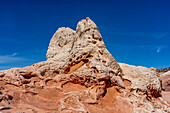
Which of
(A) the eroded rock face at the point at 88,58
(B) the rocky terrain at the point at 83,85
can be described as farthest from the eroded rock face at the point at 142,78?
(A) the eroded rock face at the point at 88,58

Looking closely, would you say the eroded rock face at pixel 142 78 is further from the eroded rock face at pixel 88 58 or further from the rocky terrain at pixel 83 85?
the eroded rock face at pixel 88 58

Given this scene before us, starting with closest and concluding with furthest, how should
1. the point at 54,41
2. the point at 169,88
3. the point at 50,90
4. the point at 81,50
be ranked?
the point at 50,90 < the point at 81,50 < the point at 54,41 < the point at 169,88

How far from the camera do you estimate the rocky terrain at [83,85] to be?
5219 mm

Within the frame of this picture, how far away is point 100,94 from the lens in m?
6.55

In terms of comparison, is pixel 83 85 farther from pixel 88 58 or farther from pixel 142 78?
pixel 142 78

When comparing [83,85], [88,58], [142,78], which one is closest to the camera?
[83,85]

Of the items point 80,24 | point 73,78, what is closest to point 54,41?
point 80,24

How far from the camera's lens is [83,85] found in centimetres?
727

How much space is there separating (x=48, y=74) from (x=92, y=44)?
3795 millimetres

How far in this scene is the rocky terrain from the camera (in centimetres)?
522

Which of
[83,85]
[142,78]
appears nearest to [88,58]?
[83,85]

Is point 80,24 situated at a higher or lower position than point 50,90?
higher

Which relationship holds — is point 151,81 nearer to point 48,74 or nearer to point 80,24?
point 80,24

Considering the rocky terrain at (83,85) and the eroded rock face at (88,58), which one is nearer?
the rocky terrain at (83,85)
